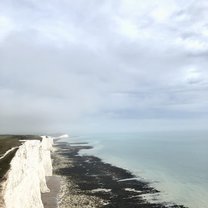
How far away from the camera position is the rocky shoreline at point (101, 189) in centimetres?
4553

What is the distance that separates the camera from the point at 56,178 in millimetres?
63594

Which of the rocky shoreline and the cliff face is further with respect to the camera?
the rocky shoreline

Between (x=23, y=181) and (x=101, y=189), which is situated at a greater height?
(x=23, y=181)

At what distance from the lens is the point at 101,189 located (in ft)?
180

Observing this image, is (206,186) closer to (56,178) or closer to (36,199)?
(56,178)

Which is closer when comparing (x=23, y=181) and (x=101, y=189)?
(x=23, y=181)

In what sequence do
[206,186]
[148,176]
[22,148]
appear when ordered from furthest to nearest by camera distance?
1. [148,176]
2. [206,186]
3. [22,148]

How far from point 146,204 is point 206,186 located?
64.9 ft

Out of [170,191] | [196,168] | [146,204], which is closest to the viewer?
[146,204]

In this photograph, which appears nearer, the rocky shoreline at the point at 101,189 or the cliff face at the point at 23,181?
the cliff face at the point at 23,181

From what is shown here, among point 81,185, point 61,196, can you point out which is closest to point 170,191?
point 81,185

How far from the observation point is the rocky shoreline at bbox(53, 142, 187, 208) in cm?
4553

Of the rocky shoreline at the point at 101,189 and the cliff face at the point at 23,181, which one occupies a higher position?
the cliff face at the point at 23,181

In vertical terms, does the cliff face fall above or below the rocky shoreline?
above
